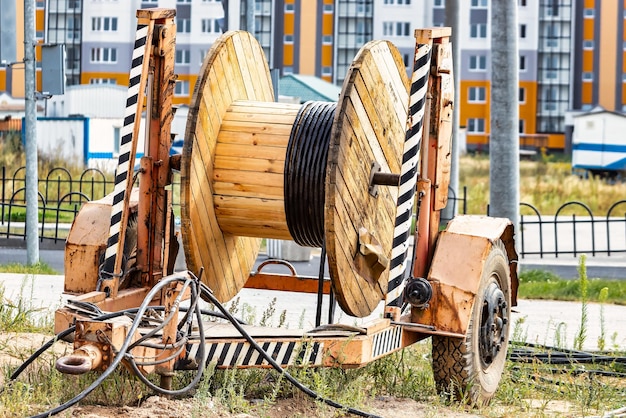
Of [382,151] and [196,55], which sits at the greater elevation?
[196,55]

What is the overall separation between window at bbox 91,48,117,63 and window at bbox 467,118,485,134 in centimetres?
2446

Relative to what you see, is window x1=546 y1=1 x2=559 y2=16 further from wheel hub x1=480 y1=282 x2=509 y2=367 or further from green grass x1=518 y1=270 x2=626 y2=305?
wheel hub x1=480 y1=282 x2=509 y2=367

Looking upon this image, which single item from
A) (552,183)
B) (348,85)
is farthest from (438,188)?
(552,183)

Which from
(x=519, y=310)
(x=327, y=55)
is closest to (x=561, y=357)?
(x=519, y=310)

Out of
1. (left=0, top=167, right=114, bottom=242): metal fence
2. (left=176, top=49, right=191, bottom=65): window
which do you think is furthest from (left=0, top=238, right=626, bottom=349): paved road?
(left=176, top=49, right=191, bottom=65): window

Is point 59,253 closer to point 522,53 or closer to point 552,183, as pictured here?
point 552,183

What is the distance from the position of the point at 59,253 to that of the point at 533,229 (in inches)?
418

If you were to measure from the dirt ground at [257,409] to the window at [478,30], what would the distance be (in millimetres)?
74463

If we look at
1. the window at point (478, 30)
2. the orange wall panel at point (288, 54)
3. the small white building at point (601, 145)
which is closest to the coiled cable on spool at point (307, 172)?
the small white building at point (601, 145)

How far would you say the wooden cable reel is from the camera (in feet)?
26.2

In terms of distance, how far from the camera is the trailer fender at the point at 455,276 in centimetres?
789

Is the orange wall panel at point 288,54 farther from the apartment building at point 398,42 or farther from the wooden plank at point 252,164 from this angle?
the wooden plank at point 252,164

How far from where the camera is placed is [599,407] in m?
8.29

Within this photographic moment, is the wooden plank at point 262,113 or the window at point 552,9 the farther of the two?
the window at point 552,9
